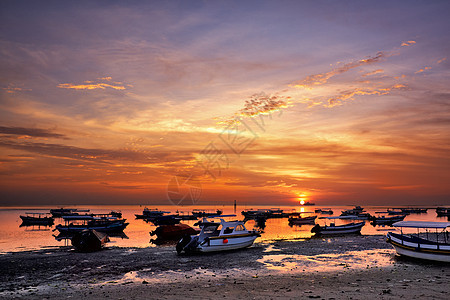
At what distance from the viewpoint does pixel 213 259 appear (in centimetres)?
2564

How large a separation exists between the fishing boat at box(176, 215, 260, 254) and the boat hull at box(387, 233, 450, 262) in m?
13.0

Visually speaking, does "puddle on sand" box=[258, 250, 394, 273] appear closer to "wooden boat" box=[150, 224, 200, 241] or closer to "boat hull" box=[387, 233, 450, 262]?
"boat hull" box=[387, 233, 450, 262]

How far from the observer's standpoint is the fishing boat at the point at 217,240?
27.6 meters

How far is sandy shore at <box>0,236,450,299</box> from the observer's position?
49.1 feet

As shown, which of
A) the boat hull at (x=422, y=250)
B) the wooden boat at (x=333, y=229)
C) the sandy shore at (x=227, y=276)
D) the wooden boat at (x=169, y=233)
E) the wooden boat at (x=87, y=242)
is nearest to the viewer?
the sandy shore at (x=227, y=276)

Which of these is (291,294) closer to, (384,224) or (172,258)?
(172,258)

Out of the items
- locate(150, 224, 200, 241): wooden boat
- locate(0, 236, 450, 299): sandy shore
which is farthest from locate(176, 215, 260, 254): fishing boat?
locate(150, 224, 200, 241): wooden boat

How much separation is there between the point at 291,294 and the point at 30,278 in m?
15.5

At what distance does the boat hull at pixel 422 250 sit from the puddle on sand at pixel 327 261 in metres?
1.29

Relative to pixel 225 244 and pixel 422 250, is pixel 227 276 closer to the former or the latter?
pixel 225 244

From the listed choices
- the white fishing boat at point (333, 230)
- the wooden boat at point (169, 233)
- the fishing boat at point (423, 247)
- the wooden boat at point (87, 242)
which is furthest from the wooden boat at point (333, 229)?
the wooden boat at point (87, 242)

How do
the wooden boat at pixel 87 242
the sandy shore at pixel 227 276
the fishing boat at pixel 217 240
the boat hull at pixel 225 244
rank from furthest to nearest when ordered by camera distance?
the wooden boat at pixel 87 242
the boat hull at pixel 225 244
the fishing boat at pixel 217 240
the sandy shore at pixel 227 276

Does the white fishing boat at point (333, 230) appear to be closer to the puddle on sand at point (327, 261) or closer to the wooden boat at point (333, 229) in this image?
the wooden boat at point (333, 229)

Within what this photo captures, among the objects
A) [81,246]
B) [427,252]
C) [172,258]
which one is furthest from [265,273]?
[81,246]
